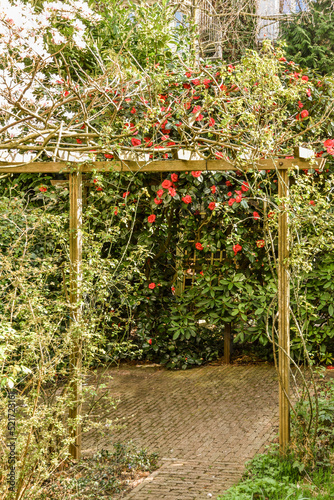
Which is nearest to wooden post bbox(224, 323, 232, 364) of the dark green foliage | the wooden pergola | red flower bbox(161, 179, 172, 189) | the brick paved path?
the brick paved path

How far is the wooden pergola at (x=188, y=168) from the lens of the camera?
4031 millimetres

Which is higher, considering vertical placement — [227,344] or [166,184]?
[166,184]

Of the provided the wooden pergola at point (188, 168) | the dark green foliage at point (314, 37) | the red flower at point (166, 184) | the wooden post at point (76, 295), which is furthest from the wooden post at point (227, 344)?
the dark green foliage at point (314, 37)

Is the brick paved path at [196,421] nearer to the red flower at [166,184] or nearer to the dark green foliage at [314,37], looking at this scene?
the red flower at [166,184]

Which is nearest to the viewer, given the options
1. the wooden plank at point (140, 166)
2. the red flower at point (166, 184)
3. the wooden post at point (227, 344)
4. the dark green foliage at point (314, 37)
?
the wooden plank at point (140, 166)

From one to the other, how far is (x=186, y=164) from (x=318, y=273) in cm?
270

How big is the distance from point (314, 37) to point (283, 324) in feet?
33.9

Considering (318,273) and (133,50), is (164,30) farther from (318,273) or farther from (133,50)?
(318,273)

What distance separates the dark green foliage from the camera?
12.1 metres

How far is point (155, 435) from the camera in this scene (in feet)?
15.6

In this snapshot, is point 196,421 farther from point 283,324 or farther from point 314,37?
point 314,37

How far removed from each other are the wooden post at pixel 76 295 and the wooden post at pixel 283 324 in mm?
1468

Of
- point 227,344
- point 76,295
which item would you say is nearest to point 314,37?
point 227,344

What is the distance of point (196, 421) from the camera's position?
16.6 feet
